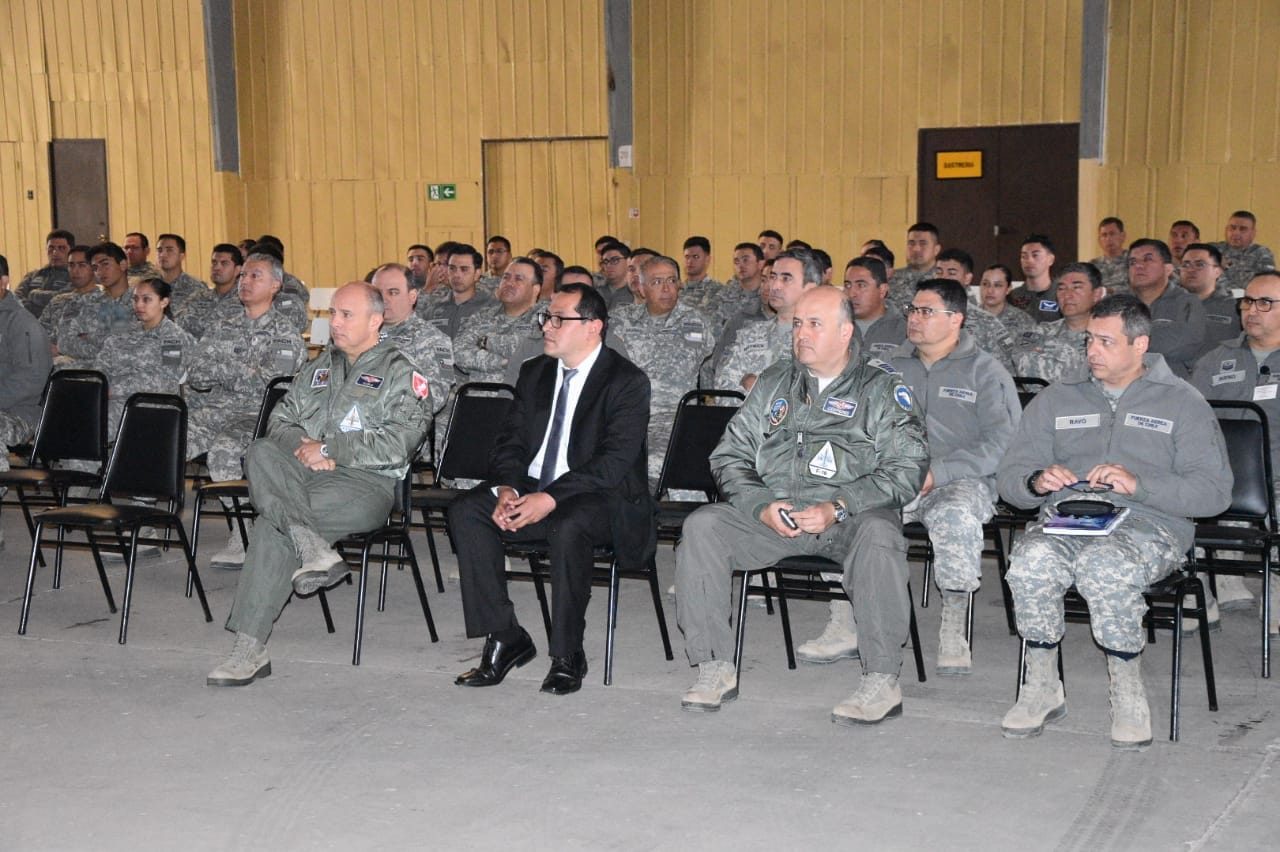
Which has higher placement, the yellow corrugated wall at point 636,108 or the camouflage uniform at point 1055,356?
the yellow corrugated wall at point 636,108

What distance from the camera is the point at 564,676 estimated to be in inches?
174

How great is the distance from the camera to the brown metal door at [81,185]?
15055 mm

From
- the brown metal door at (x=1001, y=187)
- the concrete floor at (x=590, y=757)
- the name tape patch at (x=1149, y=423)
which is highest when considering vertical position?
the brown metal door at (x=1001, y=187)

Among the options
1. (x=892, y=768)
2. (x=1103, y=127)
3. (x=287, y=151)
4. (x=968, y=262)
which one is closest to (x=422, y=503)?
(x=892, y=768)

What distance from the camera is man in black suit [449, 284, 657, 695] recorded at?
14.6 ft

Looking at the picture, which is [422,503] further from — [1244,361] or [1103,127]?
[1103,127]

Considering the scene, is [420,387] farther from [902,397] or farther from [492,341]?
[492,341]

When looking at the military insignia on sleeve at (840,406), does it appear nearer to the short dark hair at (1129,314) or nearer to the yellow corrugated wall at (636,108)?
the short dark hair at (1129,314)

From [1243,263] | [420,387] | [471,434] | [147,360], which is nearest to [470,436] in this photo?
[471,434]

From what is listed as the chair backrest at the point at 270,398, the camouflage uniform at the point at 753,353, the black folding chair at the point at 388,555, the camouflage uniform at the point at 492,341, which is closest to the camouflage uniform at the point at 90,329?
the camouflage uniform at the point at 492,341

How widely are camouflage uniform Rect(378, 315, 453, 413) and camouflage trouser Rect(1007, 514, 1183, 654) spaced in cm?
282

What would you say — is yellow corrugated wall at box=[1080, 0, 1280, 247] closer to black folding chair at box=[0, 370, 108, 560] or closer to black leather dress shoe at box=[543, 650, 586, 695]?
black folding chair at box=[0, 370, 108, 560]

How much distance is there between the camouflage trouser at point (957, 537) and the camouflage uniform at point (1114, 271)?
597cm

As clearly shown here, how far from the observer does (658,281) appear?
724cm
